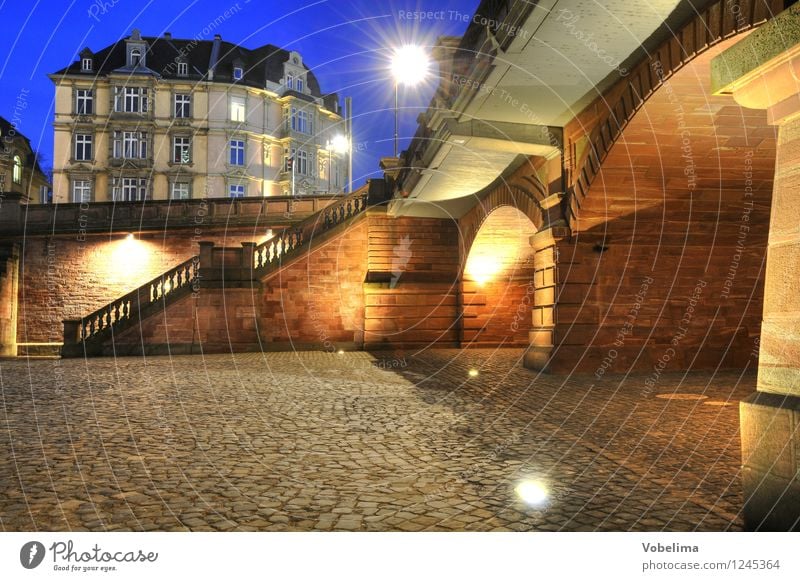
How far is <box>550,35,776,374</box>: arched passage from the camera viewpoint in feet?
35.1

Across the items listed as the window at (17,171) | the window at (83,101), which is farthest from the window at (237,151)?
the window at (17,171)

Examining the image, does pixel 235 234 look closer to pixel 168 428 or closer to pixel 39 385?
pixel 39 385

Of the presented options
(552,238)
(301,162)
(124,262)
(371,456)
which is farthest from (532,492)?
(301,162)

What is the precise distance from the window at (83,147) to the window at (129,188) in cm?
258

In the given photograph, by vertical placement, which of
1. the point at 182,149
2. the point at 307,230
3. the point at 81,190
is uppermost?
the point at 182,149

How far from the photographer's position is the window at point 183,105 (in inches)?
1633

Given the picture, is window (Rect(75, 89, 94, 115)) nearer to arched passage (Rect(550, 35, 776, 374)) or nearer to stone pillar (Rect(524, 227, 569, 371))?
stone pillar (Rect(524, 227, 569, 371))

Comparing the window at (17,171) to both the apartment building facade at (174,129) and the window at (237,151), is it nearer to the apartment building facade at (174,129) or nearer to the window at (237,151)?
the apartment building facade at (174,129)

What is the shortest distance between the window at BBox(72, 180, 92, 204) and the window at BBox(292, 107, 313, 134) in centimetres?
1407

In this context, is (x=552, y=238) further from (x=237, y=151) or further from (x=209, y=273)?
(x=237, y=151)

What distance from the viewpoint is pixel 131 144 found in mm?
41094

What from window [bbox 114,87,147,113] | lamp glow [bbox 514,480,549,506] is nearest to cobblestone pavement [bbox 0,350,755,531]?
lamp glow [bbox 514,480,549,506]

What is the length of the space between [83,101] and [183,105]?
247 inches
